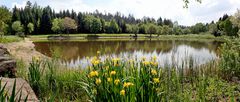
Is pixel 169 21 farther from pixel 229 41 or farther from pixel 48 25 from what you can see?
pixel 229 41

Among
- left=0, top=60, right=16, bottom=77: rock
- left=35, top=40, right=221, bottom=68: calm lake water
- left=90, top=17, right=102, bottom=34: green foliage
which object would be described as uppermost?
left=90, top=17, right=102, bottom=34: green foliage

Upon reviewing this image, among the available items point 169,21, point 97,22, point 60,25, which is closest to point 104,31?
point 97,22

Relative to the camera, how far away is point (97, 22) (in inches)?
3723

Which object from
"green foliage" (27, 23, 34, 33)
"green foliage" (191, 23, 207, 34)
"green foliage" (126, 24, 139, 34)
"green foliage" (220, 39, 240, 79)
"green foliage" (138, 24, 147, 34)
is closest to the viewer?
"green foliage" (220, 39, 240, 79)

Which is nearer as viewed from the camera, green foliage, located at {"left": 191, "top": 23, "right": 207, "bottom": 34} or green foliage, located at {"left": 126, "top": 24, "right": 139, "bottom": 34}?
green foliage, located at {"left": 126, "top": 24, "right": 139, "bottom": 34}

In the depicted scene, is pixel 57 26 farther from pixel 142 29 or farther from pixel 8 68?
pixel 8 68

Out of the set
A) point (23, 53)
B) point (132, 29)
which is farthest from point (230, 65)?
point (132, 29)

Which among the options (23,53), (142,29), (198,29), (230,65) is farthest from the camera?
(198,29)

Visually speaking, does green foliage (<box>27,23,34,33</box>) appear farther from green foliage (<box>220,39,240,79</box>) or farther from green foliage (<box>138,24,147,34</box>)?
green foliage (<box>220,39,240,79</box>)

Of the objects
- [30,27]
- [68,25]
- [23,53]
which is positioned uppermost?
[68,25]

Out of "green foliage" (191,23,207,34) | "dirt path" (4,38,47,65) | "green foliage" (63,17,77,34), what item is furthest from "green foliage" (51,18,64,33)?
"dirt path" (4,38,47,65)

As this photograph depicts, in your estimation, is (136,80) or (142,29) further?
(142,29)

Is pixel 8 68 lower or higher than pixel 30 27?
lower

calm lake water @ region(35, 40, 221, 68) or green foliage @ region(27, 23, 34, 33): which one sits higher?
green foliage @ region(27, 23, 34, 33)
